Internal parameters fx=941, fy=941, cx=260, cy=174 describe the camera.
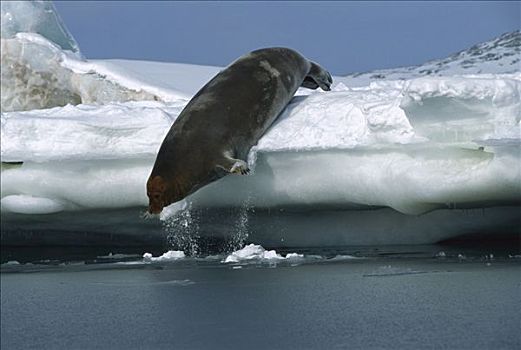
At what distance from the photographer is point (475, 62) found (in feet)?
107

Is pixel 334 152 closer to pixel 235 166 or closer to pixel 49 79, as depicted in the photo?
pixel 235 166

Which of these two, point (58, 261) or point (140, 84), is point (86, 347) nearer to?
point (58, 261)

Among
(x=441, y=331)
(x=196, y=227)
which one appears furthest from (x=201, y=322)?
(x=196, y=227)

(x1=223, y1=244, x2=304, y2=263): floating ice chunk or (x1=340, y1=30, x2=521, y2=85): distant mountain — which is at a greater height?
(x1=340, y1=30, x2=521, y2=85): distant mountain

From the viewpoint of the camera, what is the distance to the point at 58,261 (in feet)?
22.4

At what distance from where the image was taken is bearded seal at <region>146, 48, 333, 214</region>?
6.16 metres

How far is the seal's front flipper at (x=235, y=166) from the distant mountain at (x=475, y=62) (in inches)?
916

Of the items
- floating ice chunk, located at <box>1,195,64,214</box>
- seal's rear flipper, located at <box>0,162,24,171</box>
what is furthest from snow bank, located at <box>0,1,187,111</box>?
floating ice chunk, located at <box>1,195,64,214</box>

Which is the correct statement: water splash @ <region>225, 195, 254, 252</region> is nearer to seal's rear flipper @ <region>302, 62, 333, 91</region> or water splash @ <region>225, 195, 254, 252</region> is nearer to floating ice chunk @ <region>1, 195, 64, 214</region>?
floating ice chunk @ <region>1, 195, 64, 214</region>

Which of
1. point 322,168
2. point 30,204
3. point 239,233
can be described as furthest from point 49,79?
point 322,168

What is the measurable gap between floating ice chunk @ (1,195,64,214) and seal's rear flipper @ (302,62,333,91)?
7.84ft

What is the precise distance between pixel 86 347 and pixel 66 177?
140 inches

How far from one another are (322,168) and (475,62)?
27.2 metres

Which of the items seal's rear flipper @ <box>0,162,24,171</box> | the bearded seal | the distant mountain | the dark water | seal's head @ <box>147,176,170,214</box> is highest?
the distant mountain
